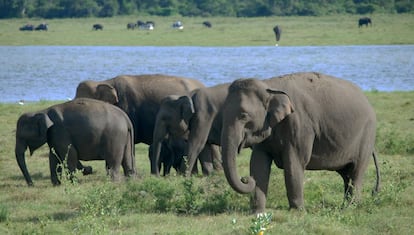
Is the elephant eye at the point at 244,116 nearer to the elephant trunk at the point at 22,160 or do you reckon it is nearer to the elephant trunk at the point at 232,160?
the elephant trunk at the point at 232,160

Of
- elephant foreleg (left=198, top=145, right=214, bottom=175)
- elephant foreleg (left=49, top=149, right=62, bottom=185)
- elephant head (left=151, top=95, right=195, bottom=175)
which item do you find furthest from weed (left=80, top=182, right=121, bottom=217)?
Answer: elephant foreleg (left=198, top=145, right=214, bottom=175)

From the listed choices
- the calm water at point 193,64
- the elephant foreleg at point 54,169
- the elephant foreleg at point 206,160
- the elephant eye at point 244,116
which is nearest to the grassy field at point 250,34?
the calm water at point 193,64

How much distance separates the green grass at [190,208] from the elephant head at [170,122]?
2.83 feet

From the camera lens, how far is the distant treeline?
7519cm

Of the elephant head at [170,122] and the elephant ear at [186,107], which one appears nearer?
the elephant ear at [186,107]

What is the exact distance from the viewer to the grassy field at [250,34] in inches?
2056

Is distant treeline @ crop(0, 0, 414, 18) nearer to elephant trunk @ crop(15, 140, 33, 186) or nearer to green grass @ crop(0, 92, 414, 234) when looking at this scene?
elephant trunk @ crop(15, 140, 33, 186)

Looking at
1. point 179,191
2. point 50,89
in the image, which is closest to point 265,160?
point 179,191

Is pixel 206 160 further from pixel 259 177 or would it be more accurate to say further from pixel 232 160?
pixel 232 160

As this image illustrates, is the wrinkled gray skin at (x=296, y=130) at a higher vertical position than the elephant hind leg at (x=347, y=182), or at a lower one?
higher

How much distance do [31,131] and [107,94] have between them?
2.28 meters

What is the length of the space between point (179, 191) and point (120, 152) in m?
2.20

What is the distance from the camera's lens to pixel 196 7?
8225 cm

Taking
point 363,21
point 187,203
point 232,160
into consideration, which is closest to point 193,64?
point 363,21
